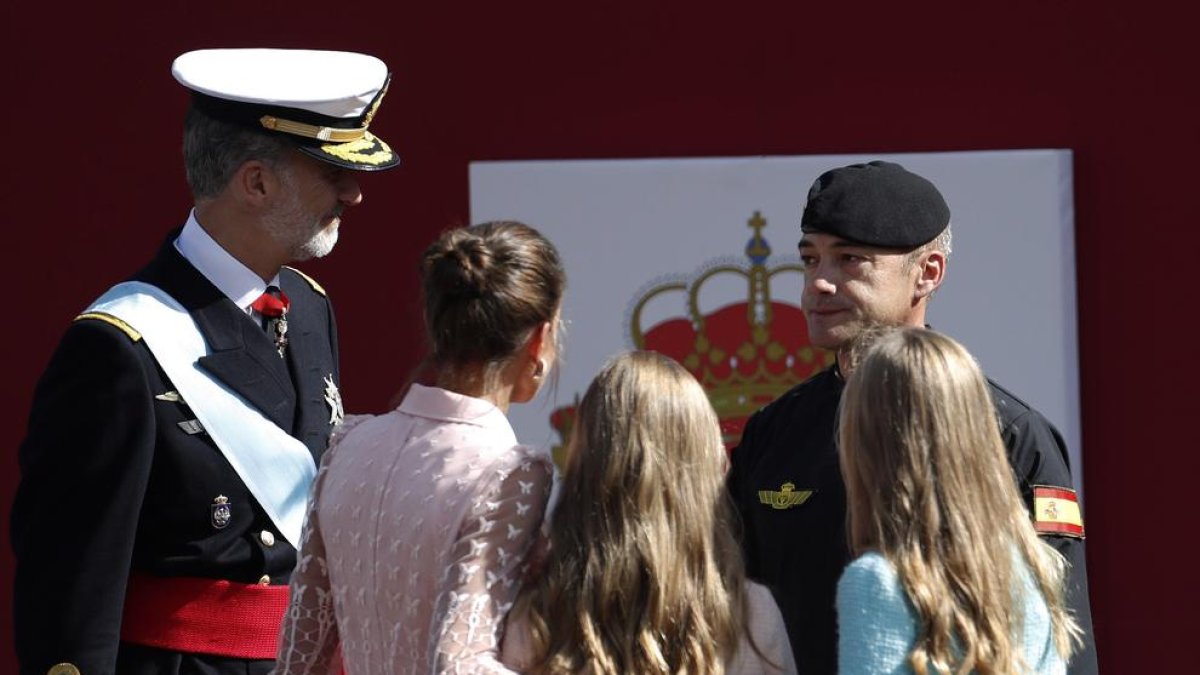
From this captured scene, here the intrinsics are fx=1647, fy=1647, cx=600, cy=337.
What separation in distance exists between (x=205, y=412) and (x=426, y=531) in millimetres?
532

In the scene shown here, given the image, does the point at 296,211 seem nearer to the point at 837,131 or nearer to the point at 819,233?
the point at 819,233

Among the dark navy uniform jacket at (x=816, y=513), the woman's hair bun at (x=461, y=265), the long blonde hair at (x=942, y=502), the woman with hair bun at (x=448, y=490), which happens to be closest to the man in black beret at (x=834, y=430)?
the dark navy uniform jacket at (x=816, y=513)

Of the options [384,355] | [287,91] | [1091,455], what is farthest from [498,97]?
[1091,455]

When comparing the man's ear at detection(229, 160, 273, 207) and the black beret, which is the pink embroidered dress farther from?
the black beret

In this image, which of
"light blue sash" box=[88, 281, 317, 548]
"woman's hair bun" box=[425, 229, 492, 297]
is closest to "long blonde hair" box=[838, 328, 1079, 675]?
"woman's hair bun" box=[425, 229, 492, 297]

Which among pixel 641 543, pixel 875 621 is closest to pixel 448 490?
pixel 641 543

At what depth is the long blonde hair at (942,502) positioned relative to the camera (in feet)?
5.68

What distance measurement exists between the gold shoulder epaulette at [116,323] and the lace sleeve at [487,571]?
625 millimetres

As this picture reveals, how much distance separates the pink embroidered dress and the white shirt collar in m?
0.48

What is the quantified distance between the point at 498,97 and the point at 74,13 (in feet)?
3.02

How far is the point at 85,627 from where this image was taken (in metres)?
2.06

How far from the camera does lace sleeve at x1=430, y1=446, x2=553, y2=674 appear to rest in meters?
1.73

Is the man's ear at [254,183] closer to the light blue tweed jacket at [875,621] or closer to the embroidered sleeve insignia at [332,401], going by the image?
the embroidered sleeve insignia at [332,401]

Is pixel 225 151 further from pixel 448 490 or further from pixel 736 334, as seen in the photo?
pixel 736 334
